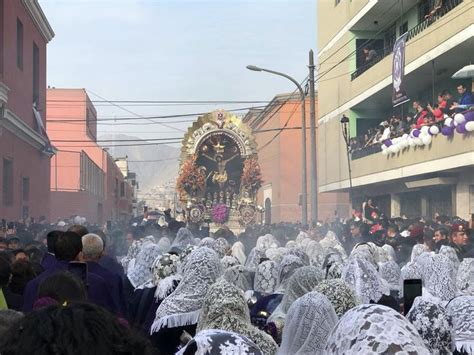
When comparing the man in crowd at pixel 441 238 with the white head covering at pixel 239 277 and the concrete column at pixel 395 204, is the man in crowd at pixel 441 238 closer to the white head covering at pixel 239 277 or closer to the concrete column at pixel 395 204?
the white head covering at pixel 239 277

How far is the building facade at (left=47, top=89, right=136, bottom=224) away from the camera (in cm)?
4644

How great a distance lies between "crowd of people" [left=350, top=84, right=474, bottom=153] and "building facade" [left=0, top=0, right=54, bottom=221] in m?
11.9

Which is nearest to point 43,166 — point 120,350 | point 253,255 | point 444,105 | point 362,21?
point 362,21

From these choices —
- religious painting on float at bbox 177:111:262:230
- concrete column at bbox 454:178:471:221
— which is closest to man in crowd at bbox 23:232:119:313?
concrete column at bbox 454:178:471:221

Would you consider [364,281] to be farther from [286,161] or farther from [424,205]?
[286,161]

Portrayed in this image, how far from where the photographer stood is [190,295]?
5.59 metres

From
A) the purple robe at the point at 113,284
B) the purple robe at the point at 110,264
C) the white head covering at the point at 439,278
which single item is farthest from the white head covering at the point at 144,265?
the white head covering at the point at 439,278

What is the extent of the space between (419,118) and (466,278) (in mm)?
15819

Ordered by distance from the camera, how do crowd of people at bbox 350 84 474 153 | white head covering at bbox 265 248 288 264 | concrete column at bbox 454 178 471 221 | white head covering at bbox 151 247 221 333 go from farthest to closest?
concrete column at bbox 454 178 471 221 < crowd of people at bbox 350 84 474 153 < white head covering at bbox 265 248 288 264 < white head covering at bbox 151 247 221 333

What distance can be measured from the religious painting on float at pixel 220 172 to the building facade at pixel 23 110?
5.84 meters

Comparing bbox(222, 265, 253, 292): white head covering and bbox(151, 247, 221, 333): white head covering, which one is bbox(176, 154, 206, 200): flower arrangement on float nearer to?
bbox(222, 265, 253, 292): white head covering

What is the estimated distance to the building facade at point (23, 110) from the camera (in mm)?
24375

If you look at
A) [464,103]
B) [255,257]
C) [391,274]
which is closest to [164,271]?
[391,274]

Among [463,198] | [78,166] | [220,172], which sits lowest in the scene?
[463,198]
